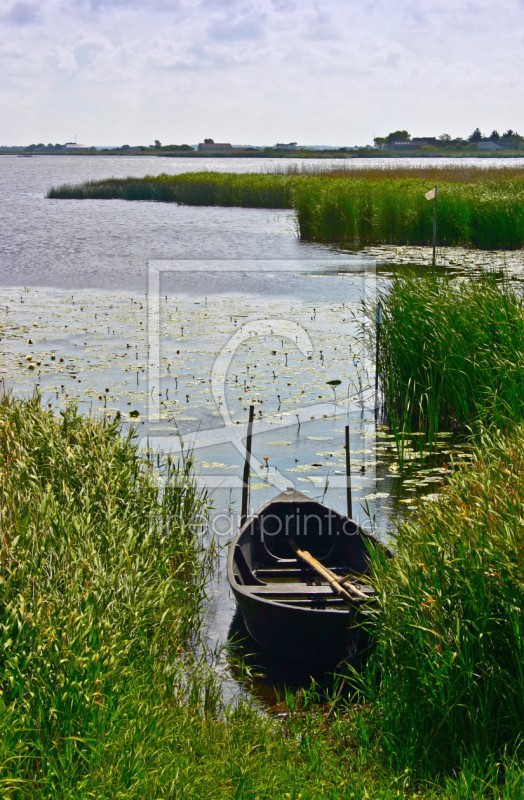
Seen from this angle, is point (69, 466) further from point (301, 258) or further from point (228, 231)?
point (228, 231)

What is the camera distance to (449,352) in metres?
8.90

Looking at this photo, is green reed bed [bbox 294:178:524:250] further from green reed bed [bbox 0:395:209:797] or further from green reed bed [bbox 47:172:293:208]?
green reed bed [bbox 0:395:209:797]

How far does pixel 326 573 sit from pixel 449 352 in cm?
410

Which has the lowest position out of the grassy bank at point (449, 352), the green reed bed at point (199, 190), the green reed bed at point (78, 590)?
the green reed bed at point (78, 590)

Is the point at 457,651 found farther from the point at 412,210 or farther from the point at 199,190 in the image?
the point at 199,190

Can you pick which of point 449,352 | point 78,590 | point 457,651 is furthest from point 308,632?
point 449,352

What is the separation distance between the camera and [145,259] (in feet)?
82.7

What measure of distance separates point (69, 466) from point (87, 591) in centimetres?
213

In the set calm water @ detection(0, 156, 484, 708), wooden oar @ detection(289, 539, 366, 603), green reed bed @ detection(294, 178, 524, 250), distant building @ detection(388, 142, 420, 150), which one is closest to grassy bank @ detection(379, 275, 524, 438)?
calm water @ detection(0, 156, 484, 708)

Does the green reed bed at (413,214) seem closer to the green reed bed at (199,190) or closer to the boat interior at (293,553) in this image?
the green reed bed at (199,190)

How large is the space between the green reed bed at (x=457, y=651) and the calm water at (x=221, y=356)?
117cm

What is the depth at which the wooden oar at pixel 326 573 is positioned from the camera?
16.5ft

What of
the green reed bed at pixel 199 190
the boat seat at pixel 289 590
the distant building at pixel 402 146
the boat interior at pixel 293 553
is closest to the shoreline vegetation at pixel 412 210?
the green reed bed at pixel 199 190

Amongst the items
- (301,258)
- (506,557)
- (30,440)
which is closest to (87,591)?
(506,557)
